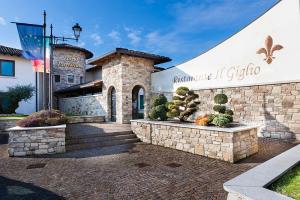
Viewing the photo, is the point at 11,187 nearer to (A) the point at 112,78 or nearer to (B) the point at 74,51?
(A) the point at 112,78

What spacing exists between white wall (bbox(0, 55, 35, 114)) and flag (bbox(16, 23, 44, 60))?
38.9ft

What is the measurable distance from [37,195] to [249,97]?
887 cm

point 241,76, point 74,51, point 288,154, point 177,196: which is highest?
point 74,51

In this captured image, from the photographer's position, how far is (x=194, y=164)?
610cm

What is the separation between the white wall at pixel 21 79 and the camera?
1892 cm

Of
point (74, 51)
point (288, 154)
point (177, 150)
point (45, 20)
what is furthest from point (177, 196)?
point (74, 51)

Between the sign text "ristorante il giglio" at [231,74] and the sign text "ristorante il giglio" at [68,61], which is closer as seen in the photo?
the sign text "ristorante il giglio" at [231,74]

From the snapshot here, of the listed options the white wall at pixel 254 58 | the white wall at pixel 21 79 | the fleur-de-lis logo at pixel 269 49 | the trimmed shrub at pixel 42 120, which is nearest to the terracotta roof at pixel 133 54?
the white wall at pixel 254 58

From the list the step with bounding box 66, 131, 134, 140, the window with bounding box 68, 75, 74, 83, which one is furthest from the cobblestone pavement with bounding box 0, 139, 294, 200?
the window with bounding box 68, 75, 74, 83

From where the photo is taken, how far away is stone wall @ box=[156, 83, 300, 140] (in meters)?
8.16

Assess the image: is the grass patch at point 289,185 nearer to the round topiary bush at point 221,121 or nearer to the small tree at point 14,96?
the round topiary bush at point 221,121

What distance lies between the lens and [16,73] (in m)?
19.6

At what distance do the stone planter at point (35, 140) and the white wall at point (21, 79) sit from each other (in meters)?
14.1

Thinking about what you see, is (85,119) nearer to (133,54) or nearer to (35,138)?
(133,54)
